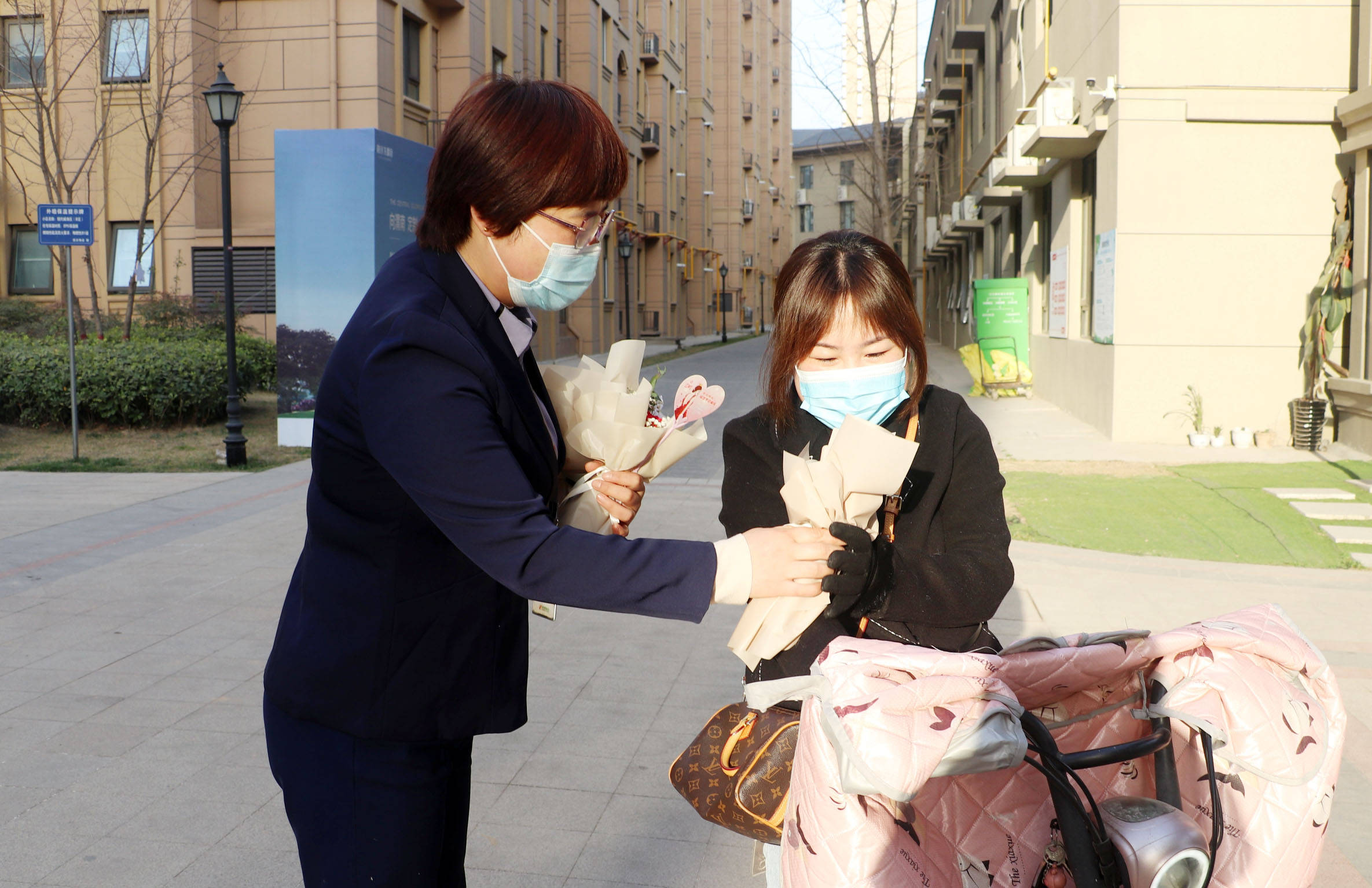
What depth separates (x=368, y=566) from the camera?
6.21 ft

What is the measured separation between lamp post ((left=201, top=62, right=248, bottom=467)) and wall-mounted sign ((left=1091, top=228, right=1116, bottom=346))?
9594 millimetres

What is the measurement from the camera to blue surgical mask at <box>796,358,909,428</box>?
245 centimetres

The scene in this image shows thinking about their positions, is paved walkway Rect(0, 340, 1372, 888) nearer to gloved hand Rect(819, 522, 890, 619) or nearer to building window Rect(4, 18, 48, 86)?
gloved hand Rect(819, 522, 890, 619)

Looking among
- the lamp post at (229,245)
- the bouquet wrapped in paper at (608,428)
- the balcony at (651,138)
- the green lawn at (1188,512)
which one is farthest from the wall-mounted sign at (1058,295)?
the balcony at (651,138)

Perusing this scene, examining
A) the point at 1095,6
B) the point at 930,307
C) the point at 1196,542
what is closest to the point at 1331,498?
the point at 1196,542

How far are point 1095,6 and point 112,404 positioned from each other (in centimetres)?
1292

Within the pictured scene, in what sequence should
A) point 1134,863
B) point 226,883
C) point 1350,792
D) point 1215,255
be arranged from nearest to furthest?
point 1134,863
point 226,883
point 1350,792
point 1215,255

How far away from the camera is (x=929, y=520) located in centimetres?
235

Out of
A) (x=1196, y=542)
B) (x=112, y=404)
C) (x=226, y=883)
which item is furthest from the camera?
(x=112, y=404)

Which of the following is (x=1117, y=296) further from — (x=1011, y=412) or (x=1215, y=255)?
(x=1011, y=412)

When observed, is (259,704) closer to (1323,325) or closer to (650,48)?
(1323,325)

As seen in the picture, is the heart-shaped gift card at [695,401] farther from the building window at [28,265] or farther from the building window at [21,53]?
the building window at [28,265]

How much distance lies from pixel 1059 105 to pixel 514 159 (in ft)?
46.0

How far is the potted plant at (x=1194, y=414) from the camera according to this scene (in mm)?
12656
